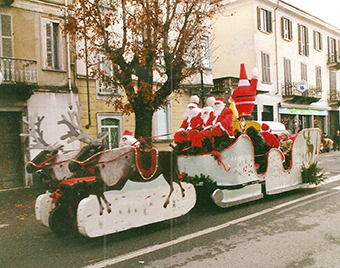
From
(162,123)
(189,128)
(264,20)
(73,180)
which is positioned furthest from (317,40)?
(73,180)

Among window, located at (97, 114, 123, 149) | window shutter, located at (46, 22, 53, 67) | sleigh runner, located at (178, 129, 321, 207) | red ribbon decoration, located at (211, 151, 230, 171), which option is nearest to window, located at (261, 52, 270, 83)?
window, located at (97, 114, 123, 149)

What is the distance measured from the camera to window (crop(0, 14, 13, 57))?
1212cm

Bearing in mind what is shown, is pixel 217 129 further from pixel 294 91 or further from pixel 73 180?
pixel 294 91

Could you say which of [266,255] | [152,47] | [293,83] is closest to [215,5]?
[152,47]

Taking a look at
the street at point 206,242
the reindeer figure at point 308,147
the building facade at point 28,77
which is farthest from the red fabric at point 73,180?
the building facade at point 28,77

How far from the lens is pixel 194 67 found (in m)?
10.8

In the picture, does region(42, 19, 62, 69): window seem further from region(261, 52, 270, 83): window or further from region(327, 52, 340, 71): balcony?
region(327, 52, 340, 71): balcony

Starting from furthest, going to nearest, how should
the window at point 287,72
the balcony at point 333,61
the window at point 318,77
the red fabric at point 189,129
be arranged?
the balcony at point 333,61 → the window at point 318,77 → the window at point 287,72 → the red fabric at point 189,129

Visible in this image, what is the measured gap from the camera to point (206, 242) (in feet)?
16.7

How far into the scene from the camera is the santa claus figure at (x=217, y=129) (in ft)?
22.2

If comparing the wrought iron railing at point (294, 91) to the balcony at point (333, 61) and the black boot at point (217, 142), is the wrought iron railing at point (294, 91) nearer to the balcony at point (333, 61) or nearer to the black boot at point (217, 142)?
the balcony at point (333, 61)

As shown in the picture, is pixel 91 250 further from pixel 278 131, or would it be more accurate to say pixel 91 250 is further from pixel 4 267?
pixel 278 131

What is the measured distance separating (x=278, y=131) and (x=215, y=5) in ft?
22.1

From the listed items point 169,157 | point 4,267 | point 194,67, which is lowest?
point 4,267
